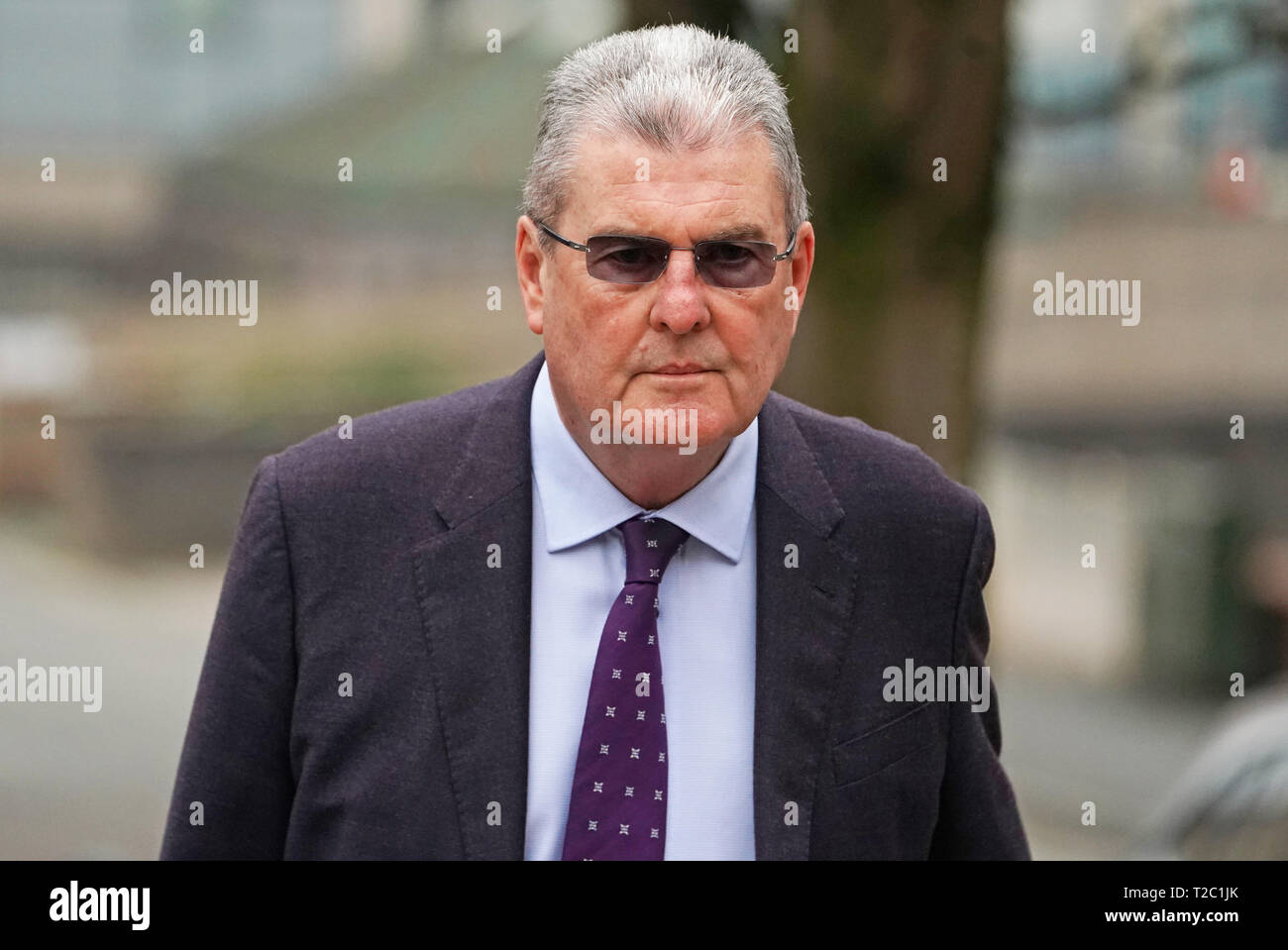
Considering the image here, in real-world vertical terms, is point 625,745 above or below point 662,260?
below

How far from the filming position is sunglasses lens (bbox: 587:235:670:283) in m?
2.83

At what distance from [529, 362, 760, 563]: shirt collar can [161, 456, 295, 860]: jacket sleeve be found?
1.52 feet

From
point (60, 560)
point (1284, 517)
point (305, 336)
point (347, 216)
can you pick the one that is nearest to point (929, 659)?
point (1284, 517)

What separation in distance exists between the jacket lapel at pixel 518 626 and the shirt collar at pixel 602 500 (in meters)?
0.03

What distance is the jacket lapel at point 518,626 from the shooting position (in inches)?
113

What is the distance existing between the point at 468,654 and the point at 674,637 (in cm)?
35

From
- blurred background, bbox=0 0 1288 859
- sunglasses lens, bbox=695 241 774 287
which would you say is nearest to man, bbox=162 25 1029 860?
sunglasses lens, bbox=695 241 774 287

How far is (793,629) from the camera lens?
3014mm

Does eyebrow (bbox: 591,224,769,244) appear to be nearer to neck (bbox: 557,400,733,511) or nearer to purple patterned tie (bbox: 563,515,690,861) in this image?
neck (bbox: 557,400,733,511)

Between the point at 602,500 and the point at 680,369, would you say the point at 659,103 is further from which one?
→ the point at 602,500

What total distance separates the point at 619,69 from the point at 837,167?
2398 millimetres

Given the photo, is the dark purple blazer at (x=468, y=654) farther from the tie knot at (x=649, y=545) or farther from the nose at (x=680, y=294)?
the nose at (x=680, y=294)

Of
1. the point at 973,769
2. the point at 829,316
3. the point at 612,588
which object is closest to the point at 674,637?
the point at 612,588

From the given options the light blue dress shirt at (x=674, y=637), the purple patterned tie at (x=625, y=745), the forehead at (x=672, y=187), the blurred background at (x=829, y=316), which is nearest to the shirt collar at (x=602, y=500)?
the light blue dress shirt at (x=674, y=637)
